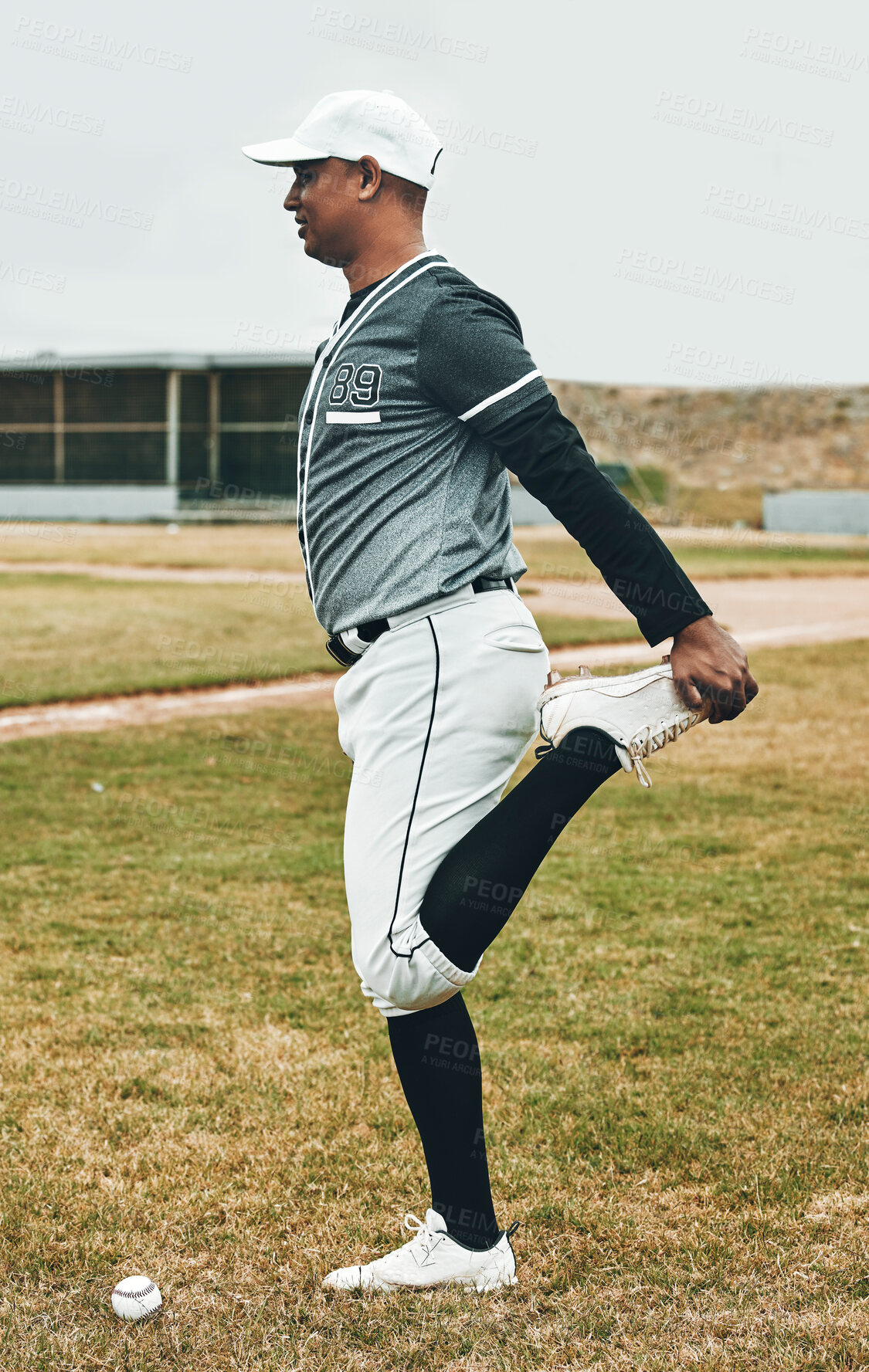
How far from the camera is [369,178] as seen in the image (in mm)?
2414

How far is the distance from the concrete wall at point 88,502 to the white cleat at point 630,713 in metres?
42.1

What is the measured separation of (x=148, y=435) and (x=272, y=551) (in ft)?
66.5

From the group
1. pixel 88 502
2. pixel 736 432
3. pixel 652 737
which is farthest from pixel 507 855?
pixel 736 432

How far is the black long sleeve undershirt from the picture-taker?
2.22 meters

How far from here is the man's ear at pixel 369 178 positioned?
2393mm

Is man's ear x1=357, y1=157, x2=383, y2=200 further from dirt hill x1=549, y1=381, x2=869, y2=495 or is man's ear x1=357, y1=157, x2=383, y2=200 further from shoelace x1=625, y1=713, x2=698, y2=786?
dirt hill x1=549, y1=381, x2=869, y2=495

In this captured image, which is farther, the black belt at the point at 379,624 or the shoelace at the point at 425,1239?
the shoelace at the point at 425,1239

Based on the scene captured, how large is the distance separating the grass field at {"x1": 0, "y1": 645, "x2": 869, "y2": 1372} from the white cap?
2.22m

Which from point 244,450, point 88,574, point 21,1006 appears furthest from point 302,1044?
point 244,450

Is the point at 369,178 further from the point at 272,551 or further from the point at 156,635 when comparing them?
the point at 272,551

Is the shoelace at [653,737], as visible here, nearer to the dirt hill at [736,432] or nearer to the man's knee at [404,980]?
the man's knee at [404,980]

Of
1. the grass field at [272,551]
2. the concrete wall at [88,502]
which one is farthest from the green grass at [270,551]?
the concrete wall at [88,502]

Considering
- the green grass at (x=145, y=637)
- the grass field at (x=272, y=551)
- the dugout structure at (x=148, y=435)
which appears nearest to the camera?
the green grass at (x=145, y=637)

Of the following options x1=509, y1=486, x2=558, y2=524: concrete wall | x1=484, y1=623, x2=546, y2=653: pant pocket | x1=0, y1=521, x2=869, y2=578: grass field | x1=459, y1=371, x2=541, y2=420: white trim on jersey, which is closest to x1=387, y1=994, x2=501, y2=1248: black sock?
x1=484, y1=623, x2=546, y2=653: pant pocket
